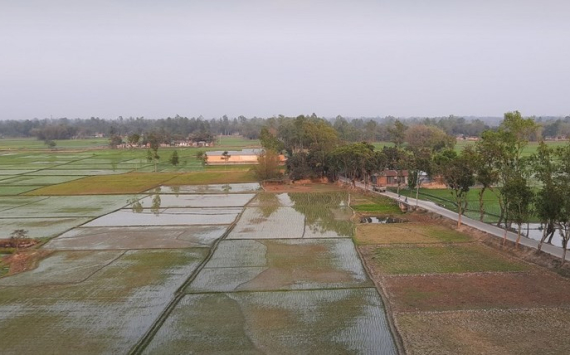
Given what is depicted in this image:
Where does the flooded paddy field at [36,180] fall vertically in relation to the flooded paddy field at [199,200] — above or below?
above

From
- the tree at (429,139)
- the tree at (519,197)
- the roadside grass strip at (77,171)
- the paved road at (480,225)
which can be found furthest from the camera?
the tree at (429,139)

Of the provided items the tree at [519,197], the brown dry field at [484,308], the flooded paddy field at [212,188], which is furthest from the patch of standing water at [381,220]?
the flooded paddy field at [212,188]

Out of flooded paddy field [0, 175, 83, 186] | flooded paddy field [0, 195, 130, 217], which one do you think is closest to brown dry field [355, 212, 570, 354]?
flooded paddy field [0, 195, 130, 217]

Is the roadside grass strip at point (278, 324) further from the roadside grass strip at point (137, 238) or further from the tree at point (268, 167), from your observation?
the tree at point (268, 167)

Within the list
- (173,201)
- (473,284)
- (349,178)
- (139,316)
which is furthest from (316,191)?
(139,316)

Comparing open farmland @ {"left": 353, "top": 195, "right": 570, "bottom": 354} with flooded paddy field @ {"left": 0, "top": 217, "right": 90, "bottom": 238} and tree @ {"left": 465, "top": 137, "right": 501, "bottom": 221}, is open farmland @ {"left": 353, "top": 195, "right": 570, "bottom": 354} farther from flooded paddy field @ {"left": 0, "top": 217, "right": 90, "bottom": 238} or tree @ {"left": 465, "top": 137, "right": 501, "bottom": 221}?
flooded paddy field @ {"left": 0, "top": 217, "right": 90, "bottom": 238}
